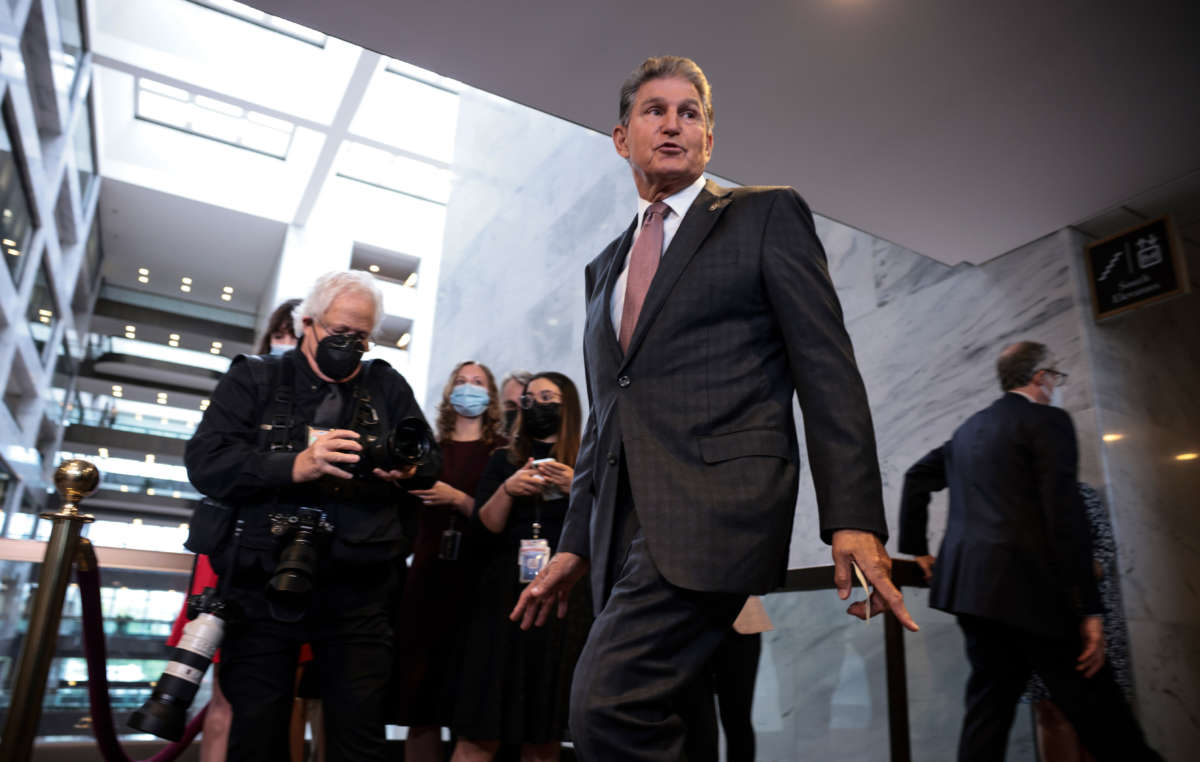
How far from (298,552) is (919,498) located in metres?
2.74

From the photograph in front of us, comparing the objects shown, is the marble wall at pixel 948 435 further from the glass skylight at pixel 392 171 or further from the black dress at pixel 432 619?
the glass skylight at pixel 392 171

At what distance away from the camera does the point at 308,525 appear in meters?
2.16

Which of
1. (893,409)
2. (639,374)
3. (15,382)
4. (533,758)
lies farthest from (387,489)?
(15,382)

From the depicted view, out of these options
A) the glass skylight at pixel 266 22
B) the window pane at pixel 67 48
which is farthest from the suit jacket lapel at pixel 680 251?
the window pane at pixel 67 48

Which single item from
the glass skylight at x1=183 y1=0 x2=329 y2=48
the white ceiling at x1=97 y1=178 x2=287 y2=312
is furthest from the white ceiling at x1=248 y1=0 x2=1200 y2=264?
the white ceiling at x1=97 y1=178 x2=287 y2=312

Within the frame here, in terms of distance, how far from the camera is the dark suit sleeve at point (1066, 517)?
119 inches

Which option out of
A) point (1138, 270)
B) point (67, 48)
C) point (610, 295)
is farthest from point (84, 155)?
point (610, 295)

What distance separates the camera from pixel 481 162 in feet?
35.1

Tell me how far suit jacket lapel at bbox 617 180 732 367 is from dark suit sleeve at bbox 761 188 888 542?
114 millimetres

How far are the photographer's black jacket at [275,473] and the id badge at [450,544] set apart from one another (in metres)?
0.73

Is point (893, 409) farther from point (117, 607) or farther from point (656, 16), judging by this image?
point (117, 607)

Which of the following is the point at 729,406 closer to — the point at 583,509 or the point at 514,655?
the point at 583,509

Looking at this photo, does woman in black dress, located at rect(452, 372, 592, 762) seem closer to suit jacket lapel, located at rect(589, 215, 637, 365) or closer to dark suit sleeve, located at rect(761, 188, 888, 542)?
suit jacket lapel, located at rect(589, 215, 637, 365)

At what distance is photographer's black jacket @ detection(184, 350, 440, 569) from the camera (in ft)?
7.23
